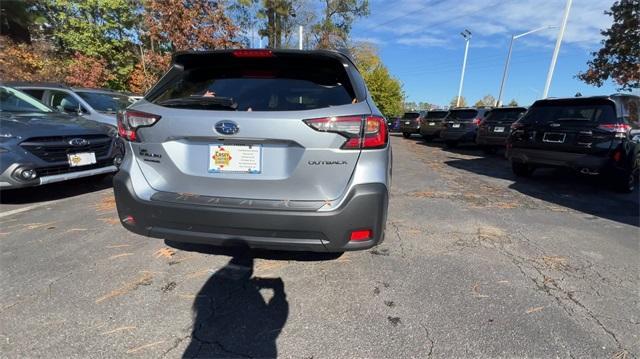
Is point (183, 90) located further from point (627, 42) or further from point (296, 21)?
point (296, 21)

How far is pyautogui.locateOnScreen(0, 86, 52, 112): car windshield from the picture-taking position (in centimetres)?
521

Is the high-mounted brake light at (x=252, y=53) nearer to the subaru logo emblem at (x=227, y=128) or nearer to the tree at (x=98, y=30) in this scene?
the subaru logo emblem at (x=227, y=128)

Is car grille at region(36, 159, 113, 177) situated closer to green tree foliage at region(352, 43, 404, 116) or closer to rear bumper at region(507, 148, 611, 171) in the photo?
rear bumper at region(507, 148, 611, 171)

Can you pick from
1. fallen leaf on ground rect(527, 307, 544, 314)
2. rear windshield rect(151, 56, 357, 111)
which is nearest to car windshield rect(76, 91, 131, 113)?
rear windshield rect(151, 56, 357, 111)

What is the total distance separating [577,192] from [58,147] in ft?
27.1

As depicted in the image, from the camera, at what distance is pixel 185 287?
8.29 feet

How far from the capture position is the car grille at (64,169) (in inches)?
169

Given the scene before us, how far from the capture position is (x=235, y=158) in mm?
2131

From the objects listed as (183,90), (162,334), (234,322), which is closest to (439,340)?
(234,322)

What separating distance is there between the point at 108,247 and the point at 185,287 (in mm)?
1168

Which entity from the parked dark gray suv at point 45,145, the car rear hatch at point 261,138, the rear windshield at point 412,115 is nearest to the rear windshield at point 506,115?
the rear windshield at point 412,115

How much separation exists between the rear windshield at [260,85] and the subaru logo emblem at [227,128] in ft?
0.47

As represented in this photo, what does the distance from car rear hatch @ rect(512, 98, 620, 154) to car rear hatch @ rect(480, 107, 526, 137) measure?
451cm

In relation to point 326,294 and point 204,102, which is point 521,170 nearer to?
point 326,294
